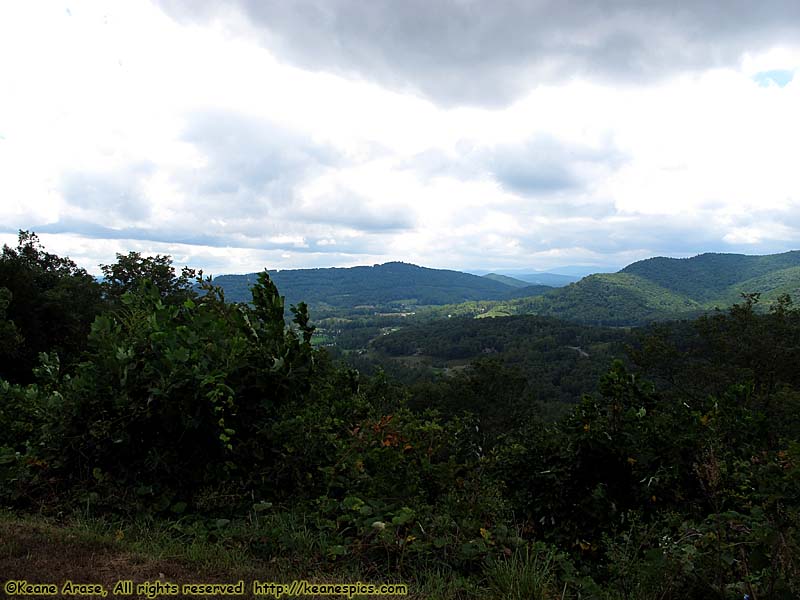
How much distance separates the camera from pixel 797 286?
14562 centimetres

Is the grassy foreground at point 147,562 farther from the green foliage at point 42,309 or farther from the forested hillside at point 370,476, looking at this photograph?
the green foliage at point 42,309

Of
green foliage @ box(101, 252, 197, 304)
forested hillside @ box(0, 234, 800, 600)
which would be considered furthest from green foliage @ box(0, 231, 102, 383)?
forested hillside @ box(0, 234, 800, 600)

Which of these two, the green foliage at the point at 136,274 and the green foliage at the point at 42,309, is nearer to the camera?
the green foliage at the point at 42,309

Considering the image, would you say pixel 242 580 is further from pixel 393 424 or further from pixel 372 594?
pixel 393 424

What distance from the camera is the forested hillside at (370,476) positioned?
3.09 metres

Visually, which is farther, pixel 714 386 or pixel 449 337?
pixel 449 337

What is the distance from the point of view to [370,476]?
15.1 feet

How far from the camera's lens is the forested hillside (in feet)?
10.1

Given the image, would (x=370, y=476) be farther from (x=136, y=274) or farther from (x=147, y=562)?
(x=136, y=274)

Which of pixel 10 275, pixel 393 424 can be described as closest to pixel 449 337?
pixel 10 275

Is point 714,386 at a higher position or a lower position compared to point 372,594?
lower

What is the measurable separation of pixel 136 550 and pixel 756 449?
5.54 meters

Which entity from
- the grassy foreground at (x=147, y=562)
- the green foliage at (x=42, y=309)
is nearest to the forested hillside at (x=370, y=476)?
the grassy foreground at (x=147, y=562)

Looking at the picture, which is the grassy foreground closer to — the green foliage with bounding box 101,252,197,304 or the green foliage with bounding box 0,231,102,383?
the green foliage with bounding box 0,231,102,383
